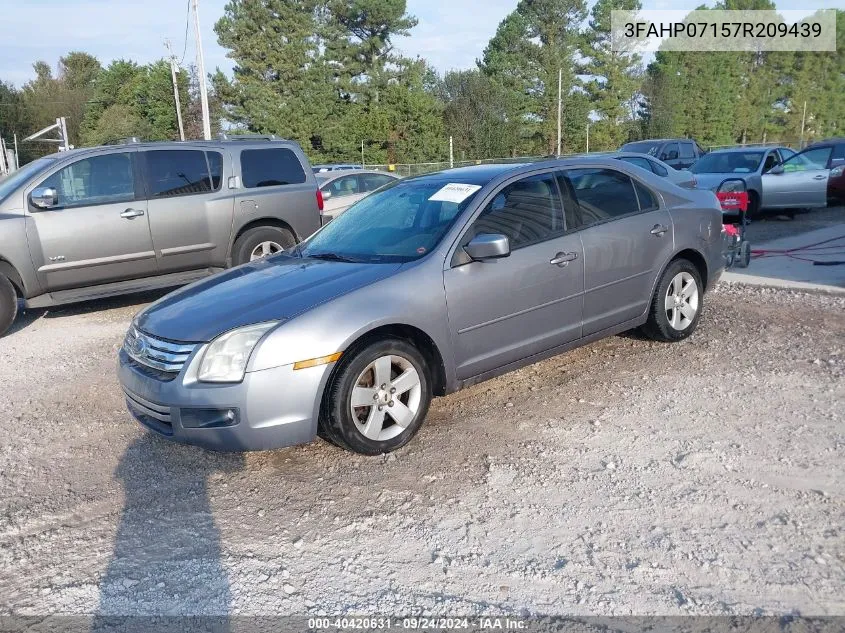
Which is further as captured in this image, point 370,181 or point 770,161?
point 770,161

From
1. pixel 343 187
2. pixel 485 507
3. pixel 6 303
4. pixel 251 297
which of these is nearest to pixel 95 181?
pixel 6 303

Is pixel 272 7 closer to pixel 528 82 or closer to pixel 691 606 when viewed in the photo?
pixel 528 82

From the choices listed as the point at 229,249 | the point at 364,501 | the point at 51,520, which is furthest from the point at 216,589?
the point at 229,249

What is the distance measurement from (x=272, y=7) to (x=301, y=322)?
164 feet

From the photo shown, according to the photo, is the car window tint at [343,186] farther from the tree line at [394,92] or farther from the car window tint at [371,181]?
the tree line at [394,92]

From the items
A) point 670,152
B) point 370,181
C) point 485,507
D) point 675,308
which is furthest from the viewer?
point 670,152

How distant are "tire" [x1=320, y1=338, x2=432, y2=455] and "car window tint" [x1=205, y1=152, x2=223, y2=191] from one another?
5379mm

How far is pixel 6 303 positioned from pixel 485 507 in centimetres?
611

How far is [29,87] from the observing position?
66.1m

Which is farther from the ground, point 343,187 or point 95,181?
point 95,181

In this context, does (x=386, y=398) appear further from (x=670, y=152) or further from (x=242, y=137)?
(x=670, y=152)


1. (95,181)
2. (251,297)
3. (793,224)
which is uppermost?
(95,181)

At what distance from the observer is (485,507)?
3721mm

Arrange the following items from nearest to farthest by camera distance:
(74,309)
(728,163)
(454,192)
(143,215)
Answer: (454,192), (143,215), (74,309), (728,163)
